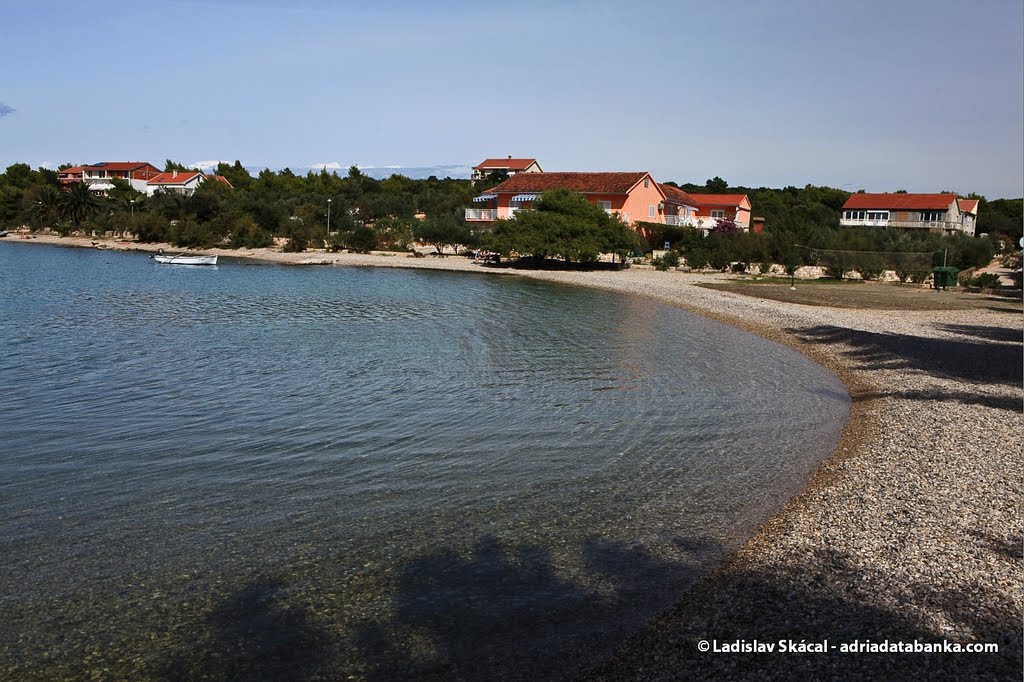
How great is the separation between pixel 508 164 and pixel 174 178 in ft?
166

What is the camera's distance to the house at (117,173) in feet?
434

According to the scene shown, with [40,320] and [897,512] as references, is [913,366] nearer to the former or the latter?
[897,512]

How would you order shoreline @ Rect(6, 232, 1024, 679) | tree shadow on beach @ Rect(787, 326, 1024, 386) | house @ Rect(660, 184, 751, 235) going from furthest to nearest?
house @ Rect(660, 184, 751, 235)
tree shadow on beach @ Rect(787, 326, 1024, 386)
shoreline @ Rect(6, 232, 1024, 679)

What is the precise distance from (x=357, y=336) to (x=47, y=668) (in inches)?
775

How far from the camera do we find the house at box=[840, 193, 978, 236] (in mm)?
79438

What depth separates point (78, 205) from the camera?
96.7 m

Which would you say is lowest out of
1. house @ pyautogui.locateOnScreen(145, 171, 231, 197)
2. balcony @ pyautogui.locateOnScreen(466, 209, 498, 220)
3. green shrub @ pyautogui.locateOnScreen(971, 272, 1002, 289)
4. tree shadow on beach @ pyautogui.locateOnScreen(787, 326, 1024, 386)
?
tree shadow on beach @ pyautogui.locateOnScreen(787, 326, 1024, 386)

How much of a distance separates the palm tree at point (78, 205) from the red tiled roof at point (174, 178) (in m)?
25.9

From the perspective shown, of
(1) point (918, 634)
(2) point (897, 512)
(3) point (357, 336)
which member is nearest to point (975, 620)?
(1) point (918, 634)

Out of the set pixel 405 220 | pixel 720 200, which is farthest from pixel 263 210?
pixel 720 200

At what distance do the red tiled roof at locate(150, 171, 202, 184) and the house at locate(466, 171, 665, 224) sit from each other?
66911 mm

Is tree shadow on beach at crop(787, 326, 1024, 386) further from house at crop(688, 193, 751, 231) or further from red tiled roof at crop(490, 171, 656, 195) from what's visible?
house at crop(688, 193, 751, 231)

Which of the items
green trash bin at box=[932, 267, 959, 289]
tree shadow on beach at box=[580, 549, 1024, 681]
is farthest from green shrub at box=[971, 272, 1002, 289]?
tree shadow on beach at box=[580, 549, 1024, 681]

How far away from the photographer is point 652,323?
31.2 metres
